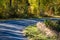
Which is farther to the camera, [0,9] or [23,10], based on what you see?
[23,10]

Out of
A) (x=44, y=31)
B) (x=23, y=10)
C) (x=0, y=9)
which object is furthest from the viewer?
(x=23, y=10)

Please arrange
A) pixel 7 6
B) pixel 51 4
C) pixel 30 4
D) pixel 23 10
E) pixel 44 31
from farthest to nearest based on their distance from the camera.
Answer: pixel 51 4, pixel 30 4, pixel 23 10, pixel 7 6, pixel 44 31

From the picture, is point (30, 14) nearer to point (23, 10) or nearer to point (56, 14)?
point (23, 10)

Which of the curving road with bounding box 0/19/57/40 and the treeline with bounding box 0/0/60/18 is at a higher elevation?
the curving road with bounding box 0/19/57/40

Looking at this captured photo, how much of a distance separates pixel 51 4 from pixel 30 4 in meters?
6.33

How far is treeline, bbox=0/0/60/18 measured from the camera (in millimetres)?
33031

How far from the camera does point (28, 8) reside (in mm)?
39094

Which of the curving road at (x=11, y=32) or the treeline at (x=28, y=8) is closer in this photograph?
the curving road at (x=11, y=32)

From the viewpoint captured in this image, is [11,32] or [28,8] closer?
[11,32]

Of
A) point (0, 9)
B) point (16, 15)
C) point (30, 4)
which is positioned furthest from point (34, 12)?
point (0, 9)

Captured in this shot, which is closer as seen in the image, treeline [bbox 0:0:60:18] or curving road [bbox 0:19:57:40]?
curving road [bbox 0:19:57:40]

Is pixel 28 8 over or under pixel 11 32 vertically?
under

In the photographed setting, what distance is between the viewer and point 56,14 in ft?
151

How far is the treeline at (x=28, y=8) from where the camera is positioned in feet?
108
